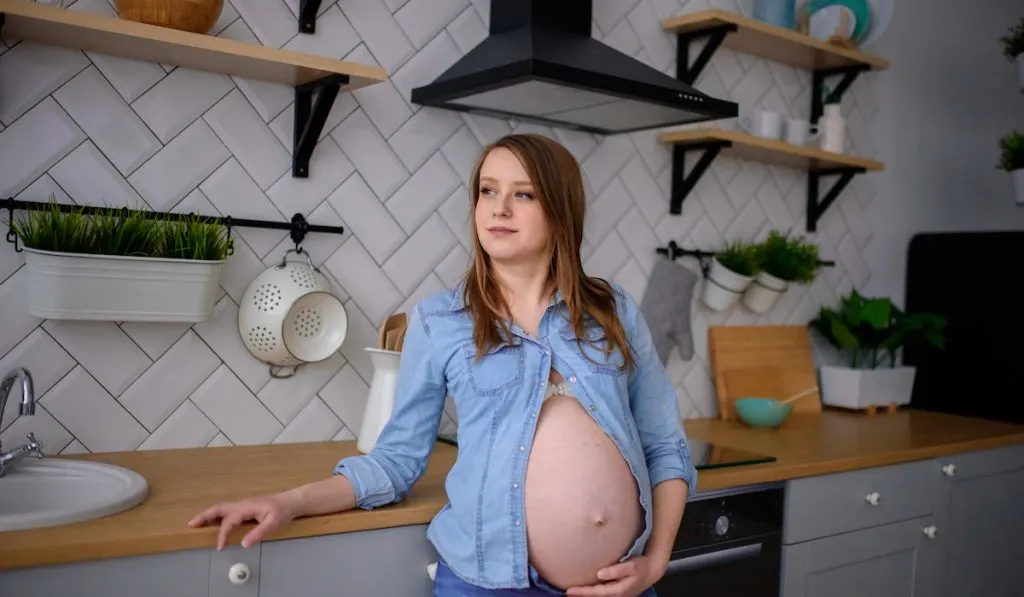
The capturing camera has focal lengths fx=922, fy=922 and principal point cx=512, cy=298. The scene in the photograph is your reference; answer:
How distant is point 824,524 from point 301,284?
48.8 inches

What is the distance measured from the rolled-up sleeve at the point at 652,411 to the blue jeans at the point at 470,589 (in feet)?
0.69

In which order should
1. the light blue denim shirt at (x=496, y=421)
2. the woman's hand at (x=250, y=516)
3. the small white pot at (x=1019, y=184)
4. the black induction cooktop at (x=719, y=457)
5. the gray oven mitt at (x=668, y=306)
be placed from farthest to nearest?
the small white pot at (x=1019, y=184), the gray oven mitt at (x=668, y=306), the black induction cooktop at (x=719, y=457), the light blue denim shirt at (x=496, y=421), the woman's hand at (x=250, y=516)

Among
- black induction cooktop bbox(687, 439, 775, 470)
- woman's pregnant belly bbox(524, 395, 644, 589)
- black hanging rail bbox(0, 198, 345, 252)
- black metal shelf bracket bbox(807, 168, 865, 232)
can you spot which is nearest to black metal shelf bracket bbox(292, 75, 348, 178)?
black hanging rail bbox(0, 198, 345, 252)

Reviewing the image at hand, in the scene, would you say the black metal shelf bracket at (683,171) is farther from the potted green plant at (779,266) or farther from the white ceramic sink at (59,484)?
the white ceramic sink at (59,484)

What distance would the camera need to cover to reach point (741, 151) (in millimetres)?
2594

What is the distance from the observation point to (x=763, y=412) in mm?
2410

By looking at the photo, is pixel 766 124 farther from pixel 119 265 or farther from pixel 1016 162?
pixel 119 265

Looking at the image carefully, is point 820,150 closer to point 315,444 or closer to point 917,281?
point 917,281

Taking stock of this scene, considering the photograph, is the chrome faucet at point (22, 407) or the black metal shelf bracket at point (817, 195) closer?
the chrome faucet at point (22, 407)

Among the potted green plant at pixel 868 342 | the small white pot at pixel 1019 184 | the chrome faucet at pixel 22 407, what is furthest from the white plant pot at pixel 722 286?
the chrome faucet at pixel 22 407

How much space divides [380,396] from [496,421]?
0.41 metres

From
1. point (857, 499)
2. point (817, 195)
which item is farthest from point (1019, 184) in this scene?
point (857, 499)

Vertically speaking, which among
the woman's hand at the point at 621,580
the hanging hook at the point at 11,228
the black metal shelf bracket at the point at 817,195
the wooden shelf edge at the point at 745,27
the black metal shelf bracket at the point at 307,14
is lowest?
the woman's hand at the point at 621,580

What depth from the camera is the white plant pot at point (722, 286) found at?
251 centimetres
